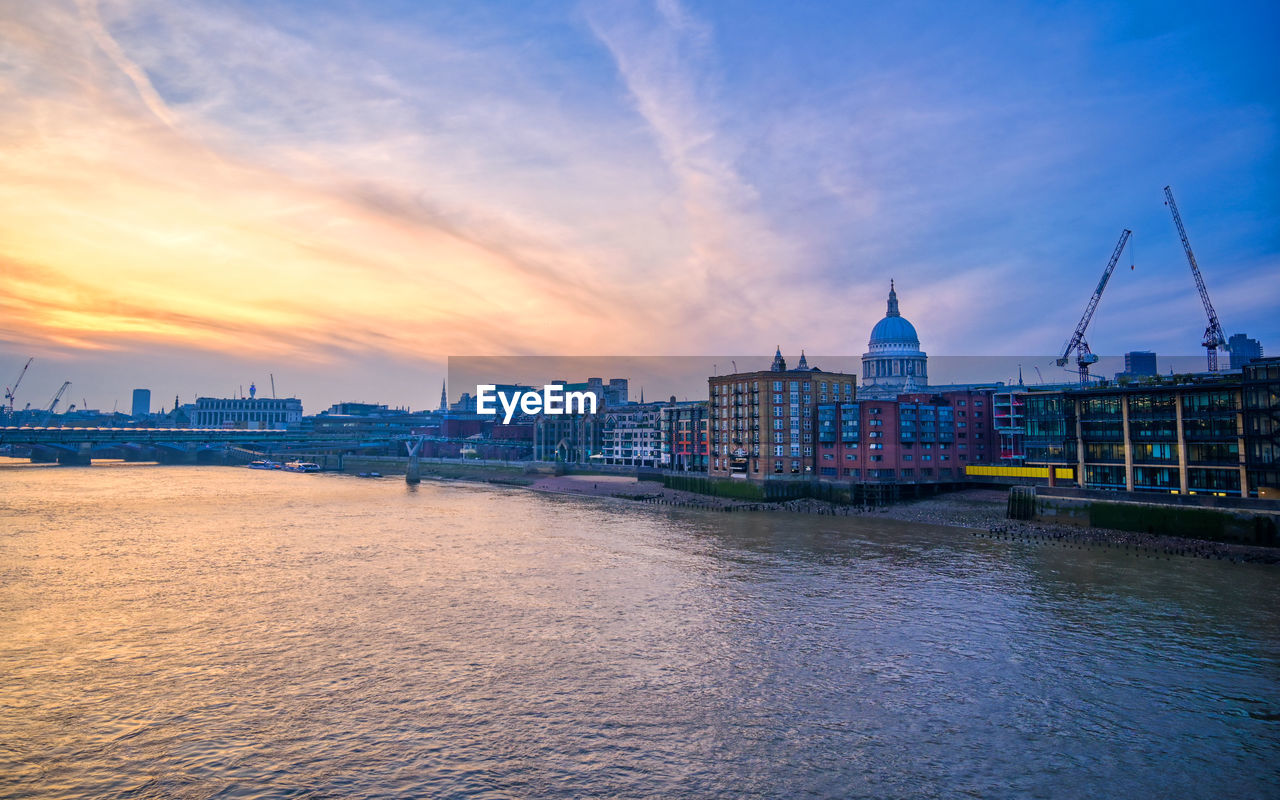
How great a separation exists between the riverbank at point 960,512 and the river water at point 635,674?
4.77m

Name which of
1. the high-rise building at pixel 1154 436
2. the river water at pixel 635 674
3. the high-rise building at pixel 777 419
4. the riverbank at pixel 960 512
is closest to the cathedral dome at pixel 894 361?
the high-rise building at pixel 777 419

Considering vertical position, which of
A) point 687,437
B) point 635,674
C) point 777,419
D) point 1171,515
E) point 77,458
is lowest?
point 635,674

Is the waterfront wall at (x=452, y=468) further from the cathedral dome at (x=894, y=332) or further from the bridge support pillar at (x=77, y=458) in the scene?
the cathedral dome at (x=894, y=332)

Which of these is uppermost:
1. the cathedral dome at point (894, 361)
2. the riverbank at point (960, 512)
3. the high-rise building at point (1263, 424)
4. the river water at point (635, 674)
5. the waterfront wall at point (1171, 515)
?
the cathedral dome at point (894, 361)

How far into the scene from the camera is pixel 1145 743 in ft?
78.0

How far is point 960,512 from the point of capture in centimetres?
8344

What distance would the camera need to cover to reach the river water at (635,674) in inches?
850

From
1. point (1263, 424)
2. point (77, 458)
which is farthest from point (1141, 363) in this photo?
point (77, 458)

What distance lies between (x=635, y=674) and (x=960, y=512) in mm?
67020

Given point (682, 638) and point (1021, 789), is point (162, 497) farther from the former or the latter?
point (1021, 789)

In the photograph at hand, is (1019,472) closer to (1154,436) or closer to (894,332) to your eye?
(1154,436)

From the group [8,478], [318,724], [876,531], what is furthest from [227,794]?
[8,478]

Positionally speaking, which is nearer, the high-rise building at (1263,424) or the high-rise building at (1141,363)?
the high-rise building at (1263,424)

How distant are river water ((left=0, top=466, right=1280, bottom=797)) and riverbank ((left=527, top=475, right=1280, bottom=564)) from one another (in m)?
4.77
